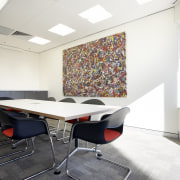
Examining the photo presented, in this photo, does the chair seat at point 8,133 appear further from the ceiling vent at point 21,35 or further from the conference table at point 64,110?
the ceiling vent at point 21,35

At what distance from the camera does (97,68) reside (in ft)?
14.8

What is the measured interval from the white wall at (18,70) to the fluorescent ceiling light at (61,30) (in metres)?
2.72

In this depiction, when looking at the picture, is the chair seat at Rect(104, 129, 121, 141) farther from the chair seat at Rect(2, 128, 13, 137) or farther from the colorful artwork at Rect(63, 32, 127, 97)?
the colorful artwork at Rect(63, 32, 127, 97)

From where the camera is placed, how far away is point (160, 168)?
1.90 metres

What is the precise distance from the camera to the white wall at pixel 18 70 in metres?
5.88

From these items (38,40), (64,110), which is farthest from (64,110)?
(38,40)

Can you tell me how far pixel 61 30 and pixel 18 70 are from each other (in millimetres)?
3121

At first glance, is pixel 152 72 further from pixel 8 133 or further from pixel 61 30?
pixel 8 133

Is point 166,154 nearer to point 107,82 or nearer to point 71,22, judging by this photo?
point 107,82

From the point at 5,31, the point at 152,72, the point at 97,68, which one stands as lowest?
the point at 152,72

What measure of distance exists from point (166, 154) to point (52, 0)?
3.68 metres

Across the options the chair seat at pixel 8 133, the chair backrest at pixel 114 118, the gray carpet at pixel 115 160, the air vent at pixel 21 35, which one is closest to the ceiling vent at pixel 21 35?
the air vent at pixel 21 35

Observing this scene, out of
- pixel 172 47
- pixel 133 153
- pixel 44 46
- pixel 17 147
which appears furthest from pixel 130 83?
pixel 44 46

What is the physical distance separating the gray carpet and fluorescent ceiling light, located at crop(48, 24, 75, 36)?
3.26 m
